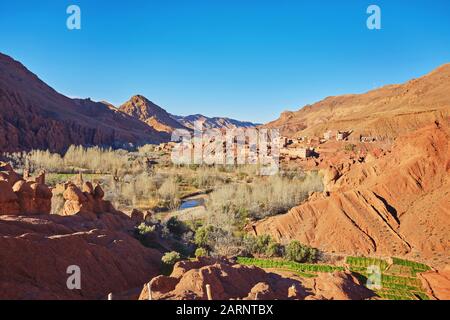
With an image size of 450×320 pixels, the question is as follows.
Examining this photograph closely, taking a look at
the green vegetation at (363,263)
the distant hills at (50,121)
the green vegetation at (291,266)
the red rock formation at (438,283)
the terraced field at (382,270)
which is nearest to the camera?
the red rock formation at (438,283)

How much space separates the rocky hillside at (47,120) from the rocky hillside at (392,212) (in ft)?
214

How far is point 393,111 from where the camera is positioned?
Result: 9969cm

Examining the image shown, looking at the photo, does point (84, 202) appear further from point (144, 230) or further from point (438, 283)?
point (438, 283)

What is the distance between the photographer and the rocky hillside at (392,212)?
27.0 metres

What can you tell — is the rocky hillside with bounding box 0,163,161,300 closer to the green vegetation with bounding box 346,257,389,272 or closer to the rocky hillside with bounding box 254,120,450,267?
the green vegetation with bounding box 346,257,389,272

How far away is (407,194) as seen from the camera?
31.4m

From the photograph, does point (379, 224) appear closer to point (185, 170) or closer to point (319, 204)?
point (319, 204)

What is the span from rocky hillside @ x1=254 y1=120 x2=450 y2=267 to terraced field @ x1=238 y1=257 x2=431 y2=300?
5.63 ft

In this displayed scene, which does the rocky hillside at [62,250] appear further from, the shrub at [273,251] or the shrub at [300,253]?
the shrub at [300,253]

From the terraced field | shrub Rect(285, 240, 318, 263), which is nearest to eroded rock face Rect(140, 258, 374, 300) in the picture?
the terraced field

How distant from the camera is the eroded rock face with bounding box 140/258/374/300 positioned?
1275 cm

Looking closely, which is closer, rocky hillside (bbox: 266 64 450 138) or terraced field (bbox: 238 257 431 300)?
terraced field (bbox: 238 257 431 300)

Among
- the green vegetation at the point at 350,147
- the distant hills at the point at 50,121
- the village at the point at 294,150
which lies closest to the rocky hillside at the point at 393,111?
the village at the point at 294,150
